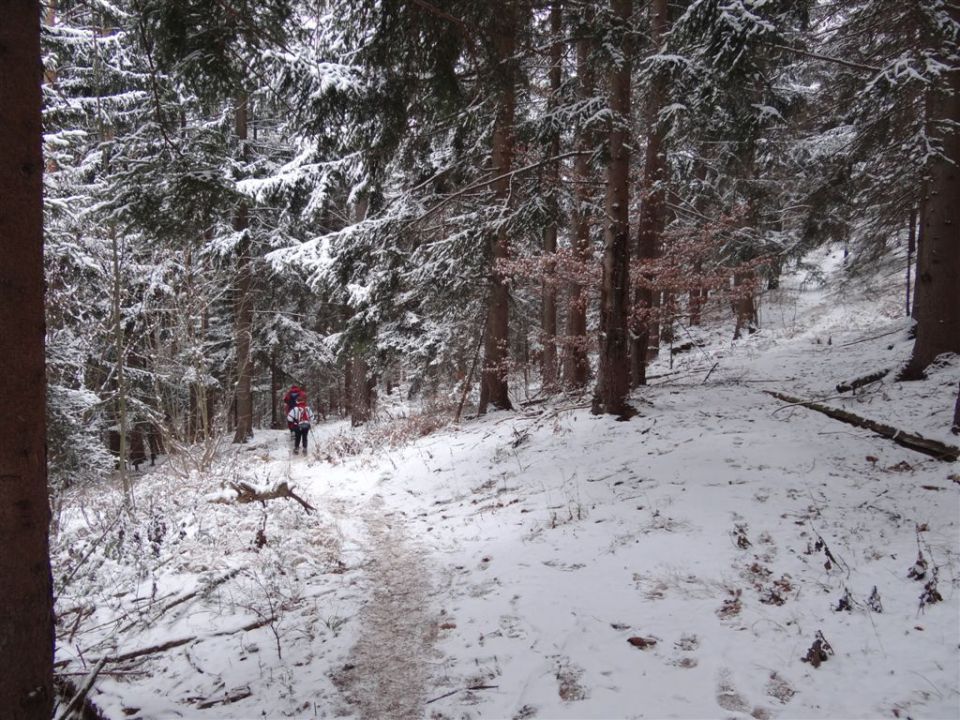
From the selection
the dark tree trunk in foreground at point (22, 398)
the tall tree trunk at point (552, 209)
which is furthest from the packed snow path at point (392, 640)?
the tall tree trunk at point (552, 209)

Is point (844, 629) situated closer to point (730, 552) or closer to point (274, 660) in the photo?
point (730, 552)

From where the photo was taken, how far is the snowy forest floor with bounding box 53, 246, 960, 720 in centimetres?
323

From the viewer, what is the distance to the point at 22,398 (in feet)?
8.16

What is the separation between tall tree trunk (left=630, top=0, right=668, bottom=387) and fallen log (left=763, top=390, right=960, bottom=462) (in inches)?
119

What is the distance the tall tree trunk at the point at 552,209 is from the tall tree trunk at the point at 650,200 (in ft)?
5.39

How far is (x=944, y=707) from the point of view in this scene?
2.75 metres

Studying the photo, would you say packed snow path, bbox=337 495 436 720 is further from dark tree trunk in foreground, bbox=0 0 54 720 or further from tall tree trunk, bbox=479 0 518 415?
tall tree trunk, bbox=479 0 518 415

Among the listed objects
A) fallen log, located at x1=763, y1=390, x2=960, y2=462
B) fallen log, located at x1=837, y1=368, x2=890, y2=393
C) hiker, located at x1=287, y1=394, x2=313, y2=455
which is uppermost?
fallen log, located at x1=837, y1=368, x2=890, y2=393

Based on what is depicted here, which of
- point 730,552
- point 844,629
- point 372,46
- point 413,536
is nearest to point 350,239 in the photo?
point 372,46

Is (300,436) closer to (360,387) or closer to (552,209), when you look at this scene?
(360,387)

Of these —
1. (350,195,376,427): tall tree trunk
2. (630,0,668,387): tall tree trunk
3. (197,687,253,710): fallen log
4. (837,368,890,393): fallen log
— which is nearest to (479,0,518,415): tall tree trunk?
(630,0,668,387): tall tree trunk

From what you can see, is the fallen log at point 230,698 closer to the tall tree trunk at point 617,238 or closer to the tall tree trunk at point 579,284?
the tall tree trunk at point 617,238

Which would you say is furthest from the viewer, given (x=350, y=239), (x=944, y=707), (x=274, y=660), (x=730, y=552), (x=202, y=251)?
(x=202, y=251)

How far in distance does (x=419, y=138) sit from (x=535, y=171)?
87.2 inches
